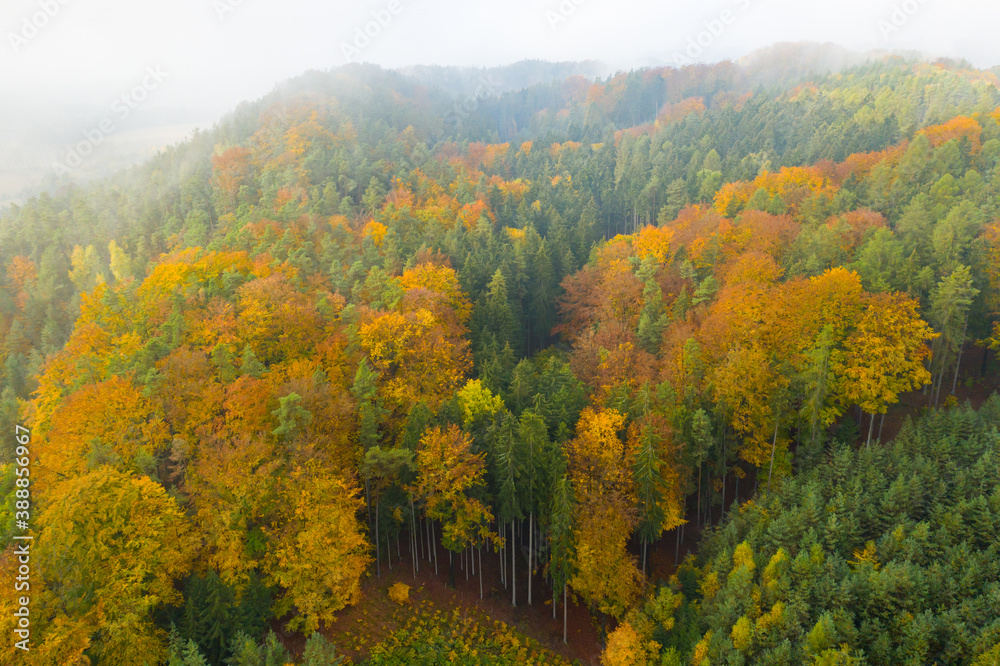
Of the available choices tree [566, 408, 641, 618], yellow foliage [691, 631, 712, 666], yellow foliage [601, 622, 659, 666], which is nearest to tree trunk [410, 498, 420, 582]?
tree [566, 408, 641, 618]

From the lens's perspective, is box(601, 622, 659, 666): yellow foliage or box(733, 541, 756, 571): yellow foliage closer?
box(733, 541, 756, 571): yellow foliage

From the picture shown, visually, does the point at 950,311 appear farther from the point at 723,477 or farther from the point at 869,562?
the point at 869,562

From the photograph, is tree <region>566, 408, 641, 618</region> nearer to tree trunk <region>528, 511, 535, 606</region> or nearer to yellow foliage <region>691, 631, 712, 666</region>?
tree trunk <region>528, 511, 535, 606</region>

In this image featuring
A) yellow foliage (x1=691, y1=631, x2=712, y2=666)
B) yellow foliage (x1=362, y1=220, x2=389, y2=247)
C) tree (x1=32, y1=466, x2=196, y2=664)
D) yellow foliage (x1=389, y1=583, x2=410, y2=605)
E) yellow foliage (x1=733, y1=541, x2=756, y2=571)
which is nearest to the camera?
tree (x1=32, y1=466, x2=196, y2=664)

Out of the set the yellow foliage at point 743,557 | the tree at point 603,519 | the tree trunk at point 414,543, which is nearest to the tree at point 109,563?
the tree trunk at point 414,543

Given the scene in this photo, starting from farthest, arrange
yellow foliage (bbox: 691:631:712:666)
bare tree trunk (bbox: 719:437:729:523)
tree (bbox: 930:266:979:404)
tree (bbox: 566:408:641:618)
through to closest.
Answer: tree (bbox: 930:266:979:404)
bare tree trunk (bbox: 719:437:729:523)
tree (bbox: 566:408:641:618)
yellow foliage (bbox: 691:631:712:666)

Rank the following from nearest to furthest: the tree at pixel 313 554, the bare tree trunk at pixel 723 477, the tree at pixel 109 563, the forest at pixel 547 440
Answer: the tree at pixel 109 563
the forest at pixel 547 440
the tree at pixel 313 554
the bare tree trunk at pixel 723 477

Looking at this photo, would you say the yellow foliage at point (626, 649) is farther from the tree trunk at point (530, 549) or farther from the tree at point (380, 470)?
the tree at point (380, 470)

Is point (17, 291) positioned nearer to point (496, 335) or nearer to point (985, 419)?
point (496, 335)

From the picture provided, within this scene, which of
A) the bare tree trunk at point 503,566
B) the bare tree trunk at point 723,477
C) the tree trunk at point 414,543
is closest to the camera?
the tree trunk at point 414,543
